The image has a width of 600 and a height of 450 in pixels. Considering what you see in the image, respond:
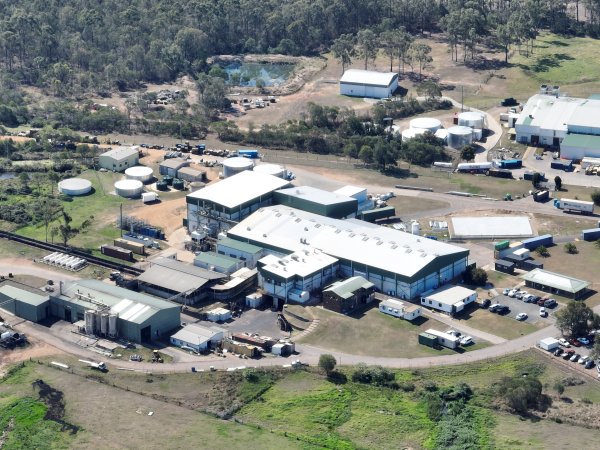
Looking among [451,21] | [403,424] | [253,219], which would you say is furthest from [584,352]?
[451,21]

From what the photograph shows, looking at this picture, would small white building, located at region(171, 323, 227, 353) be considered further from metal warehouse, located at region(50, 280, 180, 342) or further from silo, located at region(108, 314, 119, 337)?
silo, located at region(108, 314, 119, 337)

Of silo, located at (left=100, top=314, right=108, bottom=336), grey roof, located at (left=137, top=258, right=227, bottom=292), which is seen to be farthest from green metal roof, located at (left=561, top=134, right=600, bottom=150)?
silo, located at (left=100, top=314, right=108, bottom=336)

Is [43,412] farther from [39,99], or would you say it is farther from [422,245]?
[39,99]

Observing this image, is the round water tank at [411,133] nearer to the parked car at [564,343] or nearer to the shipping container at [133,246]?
the shipping container at [133,246]

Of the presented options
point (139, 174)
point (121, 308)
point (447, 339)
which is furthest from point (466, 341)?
point (139, 174)

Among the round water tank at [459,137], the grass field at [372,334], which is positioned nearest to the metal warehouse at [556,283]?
the grass field at [372,334]

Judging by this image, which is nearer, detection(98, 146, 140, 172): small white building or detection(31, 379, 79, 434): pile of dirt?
detection(31, 379, 79, 434): pile of dirt
